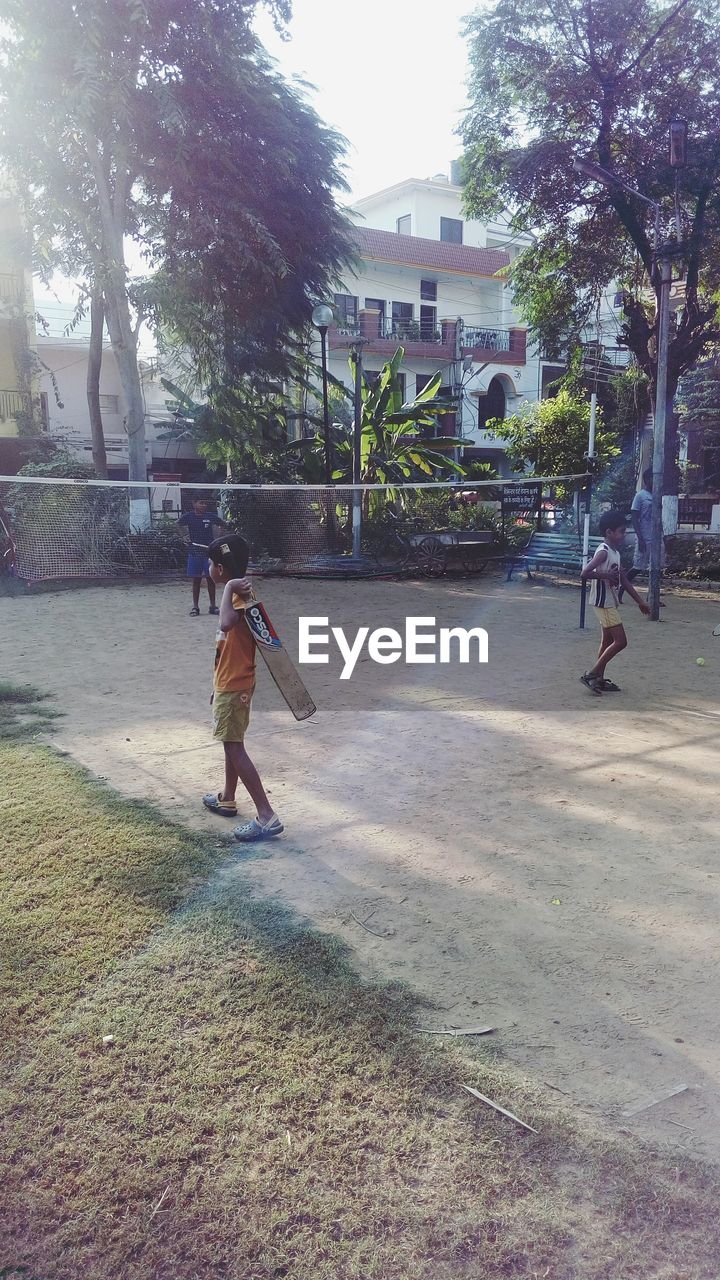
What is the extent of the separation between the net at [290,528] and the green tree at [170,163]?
10.5ft

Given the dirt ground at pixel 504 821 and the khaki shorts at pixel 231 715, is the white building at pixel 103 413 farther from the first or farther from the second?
the khaki shorts at pixel 231 715

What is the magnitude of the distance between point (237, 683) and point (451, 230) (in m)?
39.2

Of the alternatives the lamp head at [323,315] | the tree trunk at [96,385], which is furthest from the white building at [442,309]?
the lamp head at [323,315]

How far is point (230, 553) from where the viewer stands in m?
5.07

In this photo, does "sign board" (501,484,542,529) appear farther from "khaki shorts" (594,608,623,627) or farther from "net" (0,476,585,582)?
"khaki shorts" (594,608,623,627)

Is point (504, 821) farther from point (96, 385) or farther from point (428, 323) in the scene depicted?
point (428, 323)

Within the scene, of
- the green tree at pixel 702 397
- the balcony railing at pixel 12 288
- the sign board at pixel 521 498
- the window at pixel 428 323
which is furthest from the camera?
the window at pixel 428 323

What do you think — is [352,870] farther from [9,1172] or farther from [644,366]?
[644,366]

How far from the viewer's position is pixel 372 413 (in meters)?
20.5

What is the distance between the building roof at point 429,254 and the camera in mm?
34125

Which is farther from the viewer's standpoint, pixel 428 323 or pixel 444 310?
pixel 444 310

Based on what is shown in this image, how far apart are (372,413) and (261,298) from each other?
350 centimetres

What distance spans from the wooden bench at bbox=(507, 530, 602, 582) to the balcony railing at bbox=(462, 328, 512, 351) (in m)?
20.6

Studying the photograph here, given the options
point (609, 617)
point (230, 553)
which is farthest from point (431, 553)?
point (230, 553)
